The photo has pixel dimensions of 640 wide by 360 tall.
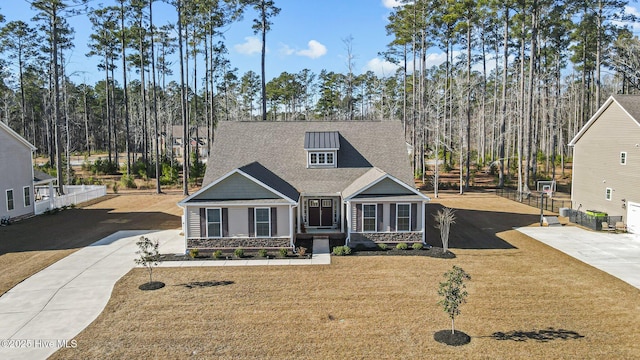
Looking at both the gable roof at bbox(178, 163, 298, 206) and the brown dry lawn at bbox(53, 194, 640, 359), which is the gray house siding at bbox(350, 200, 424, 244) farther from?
the gable roof at bbox(178, 163, 298, 206)

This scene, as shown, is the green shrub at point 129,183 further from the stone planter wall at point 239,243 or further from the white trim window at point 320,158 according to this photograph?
the stone planter wall at point 239,243

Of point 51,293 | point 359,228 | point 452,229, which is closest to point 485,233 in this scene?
point 452,229

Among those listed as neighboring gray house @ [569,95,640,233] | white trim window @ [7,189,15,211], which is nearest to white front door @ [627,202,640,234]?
neighboring gray house @ [569,95,640,233]

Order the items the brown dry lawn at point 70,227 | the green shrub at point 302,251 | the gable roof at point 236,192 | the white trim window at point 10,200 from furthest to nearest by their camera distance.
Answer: the white trim window at point 10,200 < the gable roof at point 236,192 < the green shrub at point 302,251 < the brown dry lawn at point 70,227

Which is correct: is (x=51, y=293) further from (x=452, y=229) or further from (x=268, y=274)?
(x=452, y=229)

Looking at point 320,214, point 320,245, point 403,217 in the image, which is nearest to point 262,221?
point 320,245

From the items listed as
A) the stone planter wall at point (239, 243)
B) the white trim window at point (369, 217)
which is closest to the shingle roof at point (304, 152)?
the white trim window at point (369, 217)
